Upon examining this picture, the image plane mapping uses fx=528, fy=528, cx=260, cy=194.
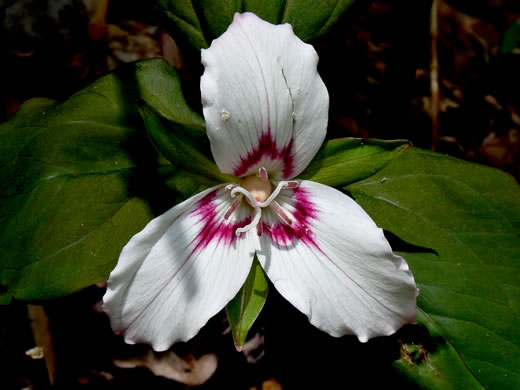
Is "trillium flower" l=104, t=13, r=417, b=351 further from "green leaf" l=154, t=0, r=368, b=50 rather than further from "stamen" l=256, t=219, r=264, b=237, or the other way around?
"green leaf" l=154, t=0, r=368, b=50

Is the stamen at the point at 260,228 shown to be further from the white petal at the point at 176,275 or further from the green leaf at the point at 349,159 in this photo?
the green leaf at the point at 349,159

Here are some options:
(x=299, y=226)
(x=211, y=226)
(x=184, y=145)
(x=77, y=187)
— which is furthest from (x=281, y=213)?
(x=77, y=187)

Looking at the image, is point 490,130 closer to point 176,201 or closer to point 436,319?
point 436,319

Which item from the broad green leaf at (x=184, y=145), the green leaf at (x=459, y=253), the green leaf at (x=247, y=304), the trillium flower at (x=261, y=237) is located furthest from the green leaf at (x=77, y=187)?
the green leaf at (x=459, y=253)

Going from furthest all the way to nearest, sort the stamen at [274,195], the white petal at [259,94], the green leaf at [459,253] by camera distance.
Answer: the green leaf at [459,253], the stamen at [274,195], the white petal at [259,94]

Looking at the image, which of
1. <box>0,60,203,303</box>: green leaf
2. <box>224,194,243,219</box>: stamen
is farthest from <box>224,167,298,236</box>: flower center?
<box>0,60,203,303</box>: green leaf

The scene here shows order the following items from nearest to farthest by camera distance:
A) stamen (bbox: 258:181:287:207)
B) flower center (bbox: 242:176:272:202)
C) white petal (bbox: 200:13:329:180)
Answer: white petal (bbox: 200:13:329:180)
stamen (bbox: 258:181:287:207)
flower center (bbox: 242:176:272:202)
